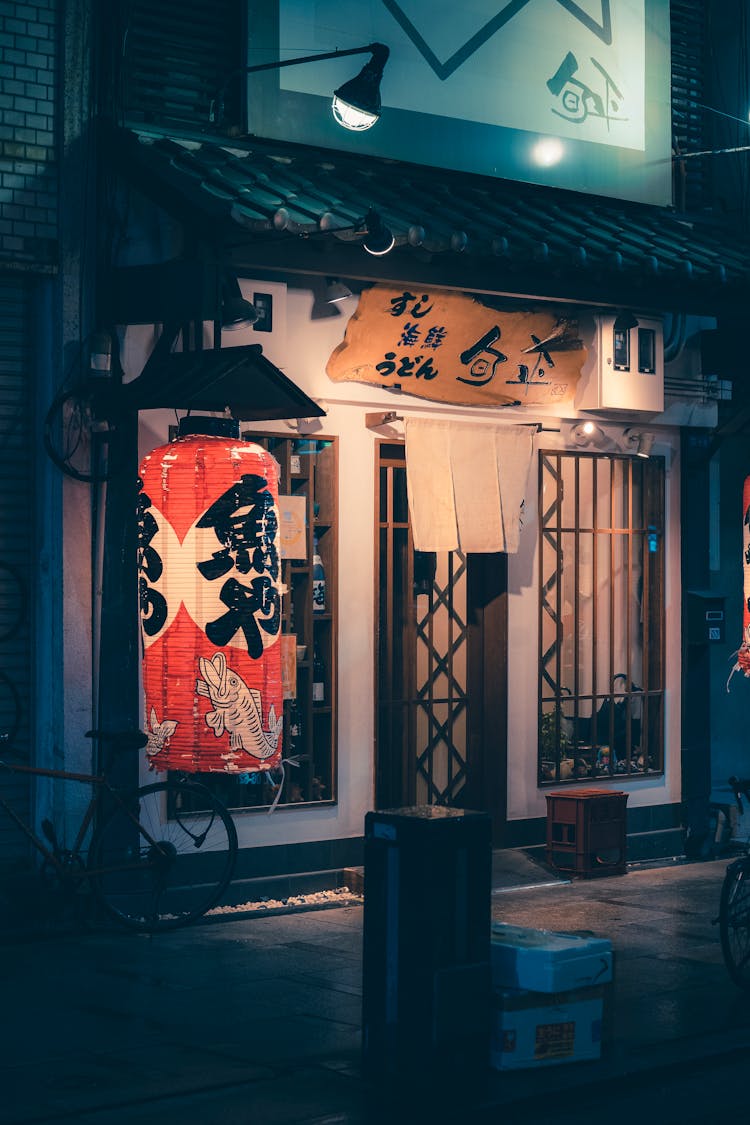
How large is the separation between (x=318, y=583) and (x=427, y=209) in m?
3.27

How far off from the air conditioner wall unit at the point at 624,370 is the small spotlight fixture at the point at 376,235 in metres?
3.69

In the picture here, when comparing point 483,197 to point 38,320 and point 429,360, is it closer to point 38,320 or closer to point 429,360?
point 429,360

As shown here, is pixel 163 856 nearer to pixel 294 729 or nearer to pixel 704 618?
pixel 294 729

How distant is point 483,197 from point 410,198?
1026mm

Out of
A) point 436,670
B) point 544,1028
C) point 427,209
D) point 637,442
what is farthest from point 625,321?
point 544,1028

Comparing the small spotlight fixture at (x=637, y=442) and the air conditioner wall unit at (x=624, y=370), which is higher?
the air conditioner wall unit at (x=624, y=370)

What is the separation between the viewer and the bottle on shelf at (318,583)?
13875 mm

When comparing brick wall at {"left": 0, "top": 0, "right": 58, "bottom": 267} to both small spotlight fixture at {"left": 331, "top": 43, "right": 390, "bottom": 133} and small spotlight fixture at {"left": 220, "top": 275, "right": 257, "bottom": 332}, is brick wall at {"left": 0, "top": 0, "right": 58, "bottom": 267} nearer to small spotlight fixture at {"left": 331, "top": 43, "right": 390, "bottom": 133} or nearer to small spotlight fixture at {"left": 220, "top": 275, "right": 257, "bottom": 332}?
small spotlight fixture at {"left": 220, "top": 275, "right": 257, "bottom": 332}

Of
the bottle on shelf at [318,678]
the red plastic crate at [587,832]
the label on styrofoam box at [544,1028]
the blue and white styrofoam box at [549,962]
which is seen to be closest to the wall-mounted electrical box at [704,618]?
the red plastic crate at [587,832]

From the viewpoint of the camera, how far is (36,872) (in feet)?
40.2

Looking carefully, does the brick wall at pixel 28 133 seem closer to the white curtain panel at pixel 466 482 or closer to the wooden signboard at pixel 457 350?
the wooden signboard at pixel 457 350

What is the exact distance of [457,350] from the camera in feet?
47.8

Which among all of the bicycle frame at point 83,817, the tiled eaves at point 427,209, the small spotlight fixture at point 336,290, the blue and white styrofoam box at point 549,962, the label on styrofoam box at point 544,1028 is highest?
the tiled eaves at point 427,209

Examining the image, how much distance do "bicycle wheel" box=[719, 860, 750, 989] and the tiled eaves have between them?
5256 millimetres
